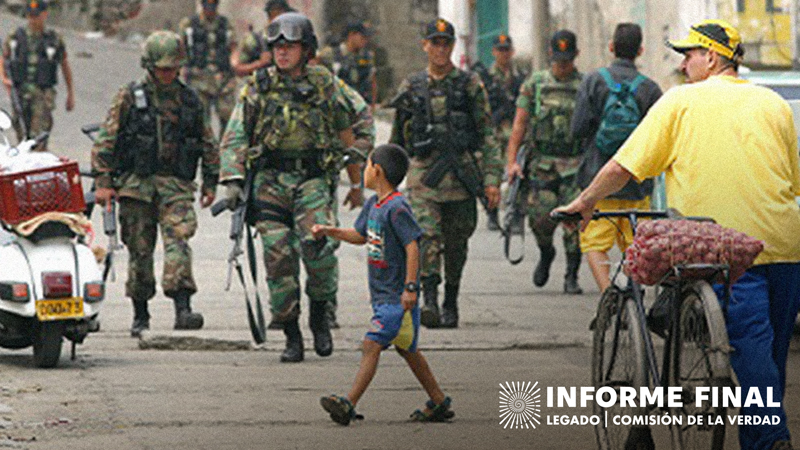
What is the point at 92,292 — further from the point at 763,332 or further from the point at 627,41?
the point at 763,332

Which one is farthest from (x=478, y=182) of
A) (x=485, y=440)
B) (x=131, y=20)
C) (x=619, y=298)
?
(x=131, y=20)

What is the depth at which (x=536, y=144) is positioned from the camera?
1512 centimetres

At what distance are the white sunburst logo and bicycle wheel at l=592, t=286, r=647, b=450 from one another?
50.9 inches

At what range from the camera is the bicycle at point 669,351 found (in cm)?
691

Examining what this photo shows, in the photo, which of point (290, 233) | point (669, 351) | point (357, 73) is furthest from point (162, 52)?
point (357, 73)

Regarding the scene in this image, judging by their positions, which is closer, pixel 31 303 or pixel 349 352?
pixel 31 303

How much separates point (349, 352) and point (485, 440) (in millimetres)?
3224

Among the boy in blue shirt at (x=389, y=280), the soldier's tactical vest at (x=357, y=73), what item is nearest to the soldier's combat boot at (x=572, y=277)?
the boy in blue shirt at (x=389, y=280)

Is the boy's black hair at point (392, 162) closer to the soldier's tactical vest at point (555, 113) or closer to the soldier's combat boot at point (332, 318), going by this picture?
the soldier's combat boot at point (332, 318)

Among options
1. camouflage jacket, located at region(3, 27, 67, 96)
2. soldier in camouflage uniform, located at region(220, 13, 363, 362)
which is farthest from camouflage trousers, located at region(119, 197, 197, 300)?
camouflage jacket, located at region(3, 27, 67, 96)

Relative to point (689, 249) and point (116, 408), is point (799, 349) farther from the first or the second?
point (689, 249)

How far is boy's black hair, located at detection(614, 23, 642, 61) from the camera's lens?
41.9ft

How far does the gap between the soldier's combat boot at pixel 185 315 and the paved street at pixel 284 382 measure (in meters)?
0.12

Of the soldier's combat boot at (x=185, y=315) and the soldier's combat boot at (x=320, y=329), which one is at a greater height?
the soldier's combat boot at (x=320, y=329)
